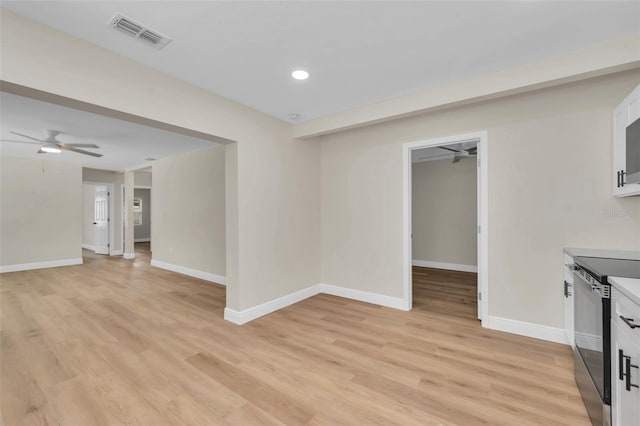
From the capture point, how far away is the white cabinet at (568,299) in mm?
2470

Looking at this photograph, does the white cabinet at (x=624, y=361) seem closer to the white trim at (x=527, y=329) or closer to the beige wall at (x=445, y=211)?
the white trim at (x=527, y=329)

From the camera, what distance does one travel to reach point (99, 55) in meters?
2.22

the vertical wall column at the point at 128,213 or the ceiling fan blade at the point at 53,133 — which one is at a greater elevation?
the ceiling fan blade at the point at 53,133

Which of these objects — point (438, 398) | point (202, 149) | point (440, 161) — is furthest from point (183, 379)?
point (440, 161)

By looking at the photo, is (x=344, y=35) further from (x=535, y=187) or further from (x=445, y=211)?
(x=445, y=211)

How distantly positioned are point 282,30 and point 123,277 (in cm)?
594

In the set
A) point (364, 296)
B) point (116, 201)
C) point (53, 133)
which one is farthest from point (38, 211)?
point (364, 296)

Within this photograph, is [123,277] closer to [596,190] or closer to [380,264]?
[380,264]

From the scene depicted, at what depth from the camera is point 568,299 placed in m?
2.58

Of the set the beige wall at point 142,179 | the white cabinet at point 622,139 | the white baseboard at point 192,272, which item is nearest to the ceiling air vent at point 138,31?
the white cabinet at point 622,139

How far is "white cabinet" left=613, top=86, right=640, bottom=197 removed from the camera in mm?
2049

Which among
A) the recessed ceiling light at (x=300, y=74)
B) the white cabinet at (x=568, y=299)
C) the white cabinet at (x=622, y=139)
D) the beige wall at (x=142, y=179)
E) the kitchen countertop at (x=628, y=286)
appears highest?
the recessed ceiling light at (x=300, y=74)

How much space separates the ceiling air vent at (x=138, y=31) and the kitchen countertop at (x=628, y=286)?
10.5ft

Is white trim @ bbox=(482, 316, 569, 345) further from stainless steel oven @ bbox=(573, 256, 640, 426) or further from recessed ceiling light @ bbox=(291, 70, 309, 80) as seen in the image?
recessed ceiling light @ bbox=(291, 70, 309, 80)
